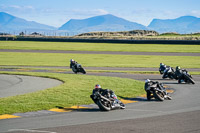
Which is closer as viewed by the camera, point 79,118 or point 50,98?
point 79,118

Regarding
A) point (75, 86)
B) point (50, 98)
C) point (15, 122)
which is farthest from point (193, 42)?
point (15, 122)

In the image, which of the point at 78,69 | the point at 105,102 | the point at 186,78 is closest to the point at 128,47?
the point at 78,69

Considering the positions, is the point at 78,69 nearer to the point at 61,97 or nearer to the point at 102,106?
the point at 61,97

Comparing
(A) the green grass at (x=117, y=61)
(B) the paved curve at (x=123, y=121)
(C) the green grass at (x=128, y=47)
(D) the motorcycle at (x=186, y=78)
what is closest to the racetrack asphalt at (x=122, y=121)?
(B) the paved curve at (x=123, y=121)

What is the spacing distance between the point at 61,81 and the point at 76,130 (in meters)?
16.2

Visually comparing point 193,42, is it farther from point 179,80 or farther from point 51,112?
point 51,112

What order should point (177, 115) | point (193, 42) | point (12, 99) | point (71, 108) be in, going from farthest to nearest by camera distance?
point (193, 42)
point (12, 99)
point (71, 108)
point (177, 115)

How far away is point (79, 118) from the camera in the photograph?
15055mm

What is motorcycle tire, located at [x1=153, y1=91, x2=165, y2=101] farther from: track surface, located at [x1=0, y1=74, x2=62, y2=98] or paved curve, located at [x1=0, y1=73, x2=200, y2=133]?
track surface, located at [x1=0, y1=74, x2=62, y2=98]

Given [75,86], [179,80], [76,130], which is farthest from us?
[179,80]

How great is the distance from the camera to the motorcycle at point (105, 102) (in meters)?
16.5

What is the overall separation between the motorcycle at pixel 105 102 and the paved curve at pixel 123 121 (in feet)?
0.97

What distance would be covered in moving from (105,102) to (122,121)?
243 cm

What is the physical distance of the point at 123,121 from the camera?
14406 millimetres
